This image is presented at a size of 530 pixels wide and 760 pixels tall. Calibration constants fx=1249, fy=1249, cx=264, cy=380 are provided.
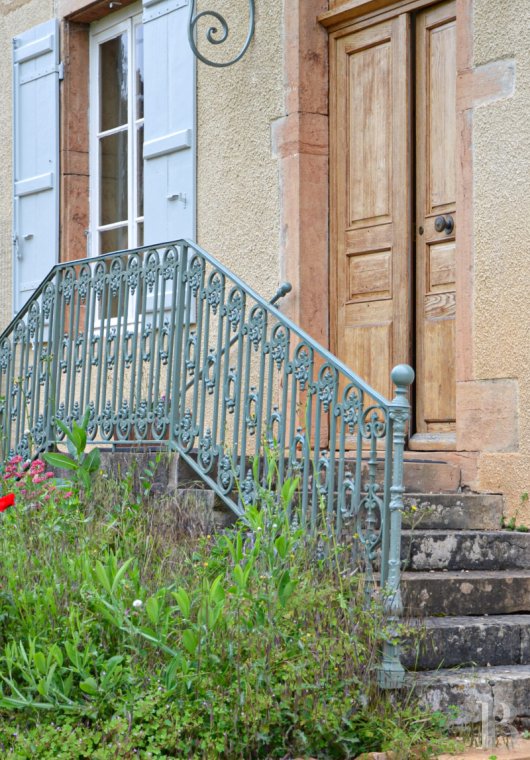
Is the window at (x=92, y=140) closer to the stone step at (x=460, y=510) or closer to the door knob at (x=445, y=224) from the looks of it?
the door knob at (x=445, y=224)

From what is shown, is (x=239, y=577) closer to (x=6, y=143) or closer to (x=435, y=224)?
(x=435, y=224)

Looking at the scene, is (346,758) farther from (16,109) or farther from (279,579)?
(16,109)

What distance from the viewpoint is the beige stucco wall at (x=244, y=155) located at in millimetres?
6828

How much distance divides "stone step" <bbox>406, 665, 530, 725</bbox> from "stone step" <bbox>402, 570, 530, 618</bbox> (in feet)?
1.28

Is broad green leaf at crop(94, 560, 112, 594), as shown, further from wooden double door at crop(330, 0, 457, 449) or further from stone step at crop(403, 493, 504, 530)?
wooden double door at crop(330, 0, 457, 449)

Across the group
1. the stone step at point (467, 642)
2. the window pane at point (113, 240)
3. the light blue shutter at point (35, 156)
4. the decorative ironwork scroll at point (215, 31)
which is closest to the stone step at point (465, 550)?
the stone step at point (467, 642)

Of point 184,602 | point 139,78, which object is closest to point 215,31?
point 139,78

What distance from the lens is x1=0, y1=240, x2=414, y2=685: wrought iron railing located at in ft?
14.6

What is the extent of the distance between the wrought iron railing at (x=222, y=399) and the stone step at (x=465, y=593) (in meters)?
0.19

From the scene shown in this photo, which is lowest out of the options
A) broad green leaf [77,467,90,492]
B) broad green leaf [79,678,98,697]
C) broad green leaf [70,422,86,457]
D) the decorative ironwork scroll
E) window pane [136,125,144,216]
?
broad green leaf [79,678,98,697]

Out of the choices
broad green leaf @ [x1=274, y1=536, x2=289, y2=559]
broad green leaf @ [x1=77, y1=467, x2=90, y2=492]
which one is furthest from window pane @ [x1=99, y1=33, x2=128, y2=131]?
broad green leaf @ [x1=274, y1=536, x2=289, y2=559]

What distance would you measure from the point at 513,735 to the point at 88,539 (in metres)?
1.78

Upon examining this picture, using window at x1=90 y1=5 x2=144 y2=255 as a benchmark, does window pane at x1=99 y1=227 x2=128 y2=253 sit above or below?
below

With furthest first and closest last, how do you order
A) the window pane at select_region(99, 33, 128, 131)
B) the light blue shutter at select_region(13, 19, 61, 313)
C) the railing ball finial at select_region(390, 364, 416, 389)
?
the light blue shutter at select_region(13, 19, 61, 313) < the window pane at select_region(99, 33, 128, 131) < the railing ball finial at select_region(390, 364, 416, 389)
